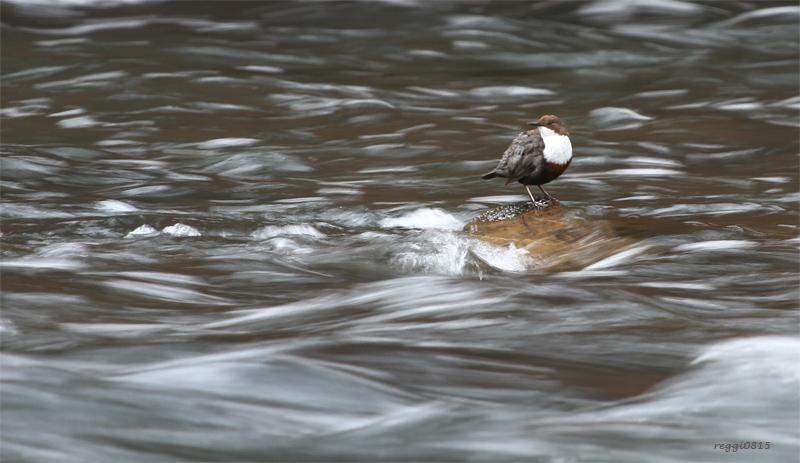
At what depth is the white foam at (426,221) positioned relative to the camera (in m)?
6.62

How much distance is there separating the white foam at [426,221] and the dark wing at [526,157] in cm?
89

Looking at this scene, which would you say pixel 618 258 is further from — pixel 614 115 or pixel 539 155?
pixel 614 115

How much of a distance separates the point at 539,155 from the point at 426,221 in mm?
1265

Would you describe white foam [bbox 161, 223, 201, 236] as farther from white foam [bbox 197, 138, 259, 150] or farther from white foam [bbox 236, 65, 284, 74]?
white foam [bbox 236, 65, 284, 74]

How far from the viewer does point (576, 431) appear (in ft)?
9.36

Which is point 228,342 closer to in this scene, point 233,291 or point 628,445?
point 233,291

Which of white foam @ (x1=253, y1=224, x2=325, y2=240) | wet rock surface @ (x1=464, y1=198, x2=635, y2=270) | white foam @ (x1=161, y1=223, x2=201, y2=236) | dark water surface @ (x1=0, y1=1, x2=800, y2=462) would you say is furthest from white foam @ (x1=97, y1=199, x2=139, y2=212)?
wet rock surface @ (x1=464, y1=198, x2=635, y2=270)

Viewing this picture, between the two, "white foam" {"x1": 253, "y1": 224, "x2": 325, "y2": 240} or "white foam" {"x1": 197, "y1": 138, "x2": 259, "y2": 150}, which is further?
"white foam" {"x1": 197, "y1": 138, "x2": 259, "y2": 150}

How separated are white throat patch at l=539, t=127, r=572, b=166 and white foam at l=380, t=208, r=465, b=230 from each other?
104 centimetres

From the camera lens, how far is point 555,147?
19.1ft

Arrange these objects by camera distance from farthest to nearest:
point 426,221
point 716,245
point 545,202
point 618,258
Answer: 1. point 426,221
2. point 545,202
3. point 716,245
4. point 618,258

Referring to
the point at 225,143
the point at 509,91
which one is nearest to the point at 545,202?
the point at 225,143

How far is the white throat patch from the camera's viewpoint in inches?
228

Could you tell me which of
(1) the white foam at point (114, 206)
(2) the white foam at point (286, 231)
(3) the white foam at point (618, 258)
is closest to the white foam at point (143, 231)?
(2) the white foam at point (286, 231)
